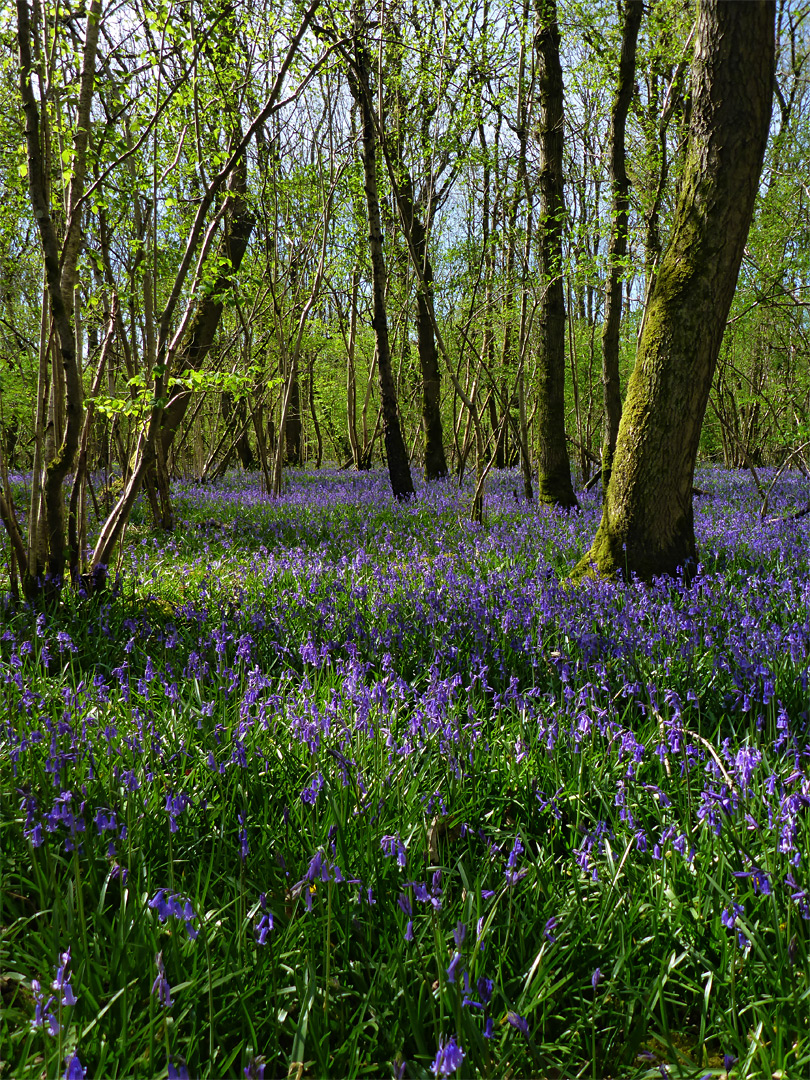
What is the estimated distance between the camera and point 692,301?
5203 millimetres

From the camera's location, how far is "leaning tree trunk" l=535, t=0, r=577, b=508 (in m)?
9.76

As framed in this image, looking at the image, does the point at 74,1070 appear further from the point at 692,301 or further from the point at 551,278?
the point at 551,278

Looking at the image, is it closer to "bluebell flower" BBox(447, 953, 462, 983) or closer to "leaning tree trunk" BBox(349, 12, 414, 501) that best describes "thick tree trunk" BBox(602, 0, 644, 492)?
"leaning tree trunk" BBox(349, 12, 414, 501)

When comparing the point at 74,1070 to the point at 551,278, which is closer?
the point at 74,1070

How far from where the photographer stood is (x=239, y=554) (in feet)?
23.6

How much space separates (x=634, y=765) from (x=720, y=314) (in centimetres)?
414

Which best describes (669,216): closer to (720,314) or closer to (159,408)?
(720,314)

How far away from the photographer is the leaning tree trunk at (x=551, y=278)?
32.0 feet

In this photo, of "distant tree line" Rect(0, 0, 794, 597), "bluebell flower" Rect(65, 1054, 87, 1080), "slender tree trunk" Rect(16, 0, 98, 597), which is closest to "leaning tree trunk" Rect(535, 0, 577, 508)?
"distant tree line" Rect(0, 0, 794, 597)

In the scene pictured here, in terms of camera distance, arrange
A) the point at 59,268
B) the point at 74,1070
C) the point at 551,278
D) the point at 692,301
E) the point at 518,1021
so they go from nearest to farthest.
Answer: the point at 74,1070
the point at 518,1021
the point at 59,268
the point at 692,301
the point at 551,278

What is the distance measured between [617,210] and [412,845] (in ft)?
30.3

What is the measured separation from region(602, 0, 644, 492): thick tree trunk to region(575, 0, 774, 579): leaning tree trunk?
9.50ft

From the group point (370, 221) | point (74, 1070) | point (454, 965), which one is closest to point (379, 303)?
point (370, 221)

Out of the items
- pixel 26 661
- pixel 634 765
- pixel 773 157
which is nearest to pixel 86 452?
pixel 26 661
